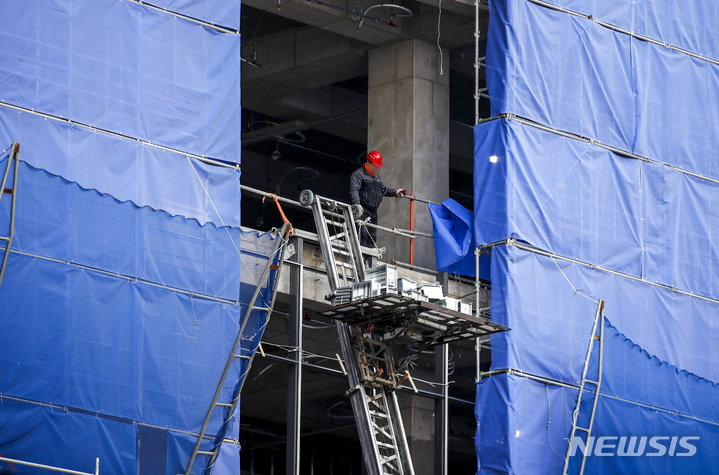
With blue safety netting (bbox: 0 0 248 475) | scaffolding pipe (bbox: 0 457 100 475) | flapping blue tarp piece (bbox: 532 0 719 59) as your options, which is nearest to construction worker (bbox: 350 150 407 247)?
blue safety netting (bbox: 0 0 248 475)

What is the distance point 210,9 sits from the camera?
1748 centimetres

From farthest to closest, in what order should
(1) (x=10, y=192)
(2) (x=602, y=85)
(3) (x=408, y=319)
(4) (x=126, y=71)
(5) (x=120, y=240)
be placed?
(2) (x=602, y=85) < (3) (x=408, y=319) < (4) (x=126, y=71) < (5) (x=120, y=240) < (1) (x=10, y=192)

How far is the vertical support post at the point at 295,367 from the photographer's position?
17.6 metres

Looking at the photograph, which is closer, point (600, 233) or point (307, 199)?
point (307, 199)

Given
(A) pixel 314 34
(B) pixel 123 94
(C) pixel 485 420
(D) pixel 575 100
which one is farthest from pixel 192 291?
(A) pixel 314 34

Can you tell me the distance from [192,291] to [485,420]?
509cm

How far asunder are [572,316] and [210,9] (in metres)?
7.08

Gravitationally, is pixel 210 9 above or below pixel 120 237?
above

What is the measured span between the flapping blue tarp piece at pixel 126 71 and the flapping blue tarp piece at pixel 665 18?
6306 millimetres

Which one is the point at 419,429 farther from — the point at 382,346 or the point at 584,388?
the point at 382,346

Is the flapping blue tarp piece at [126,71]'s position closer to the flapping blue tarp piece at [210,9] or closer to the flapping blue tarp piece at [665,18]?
the flapping blue tarp piece at [210,9]

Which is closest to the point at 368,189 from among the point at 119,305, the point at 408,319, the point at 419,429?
the point at 408,319

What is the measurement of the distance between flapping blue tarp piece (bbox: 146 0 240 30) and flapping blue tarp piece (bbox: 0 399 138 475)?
5.76m

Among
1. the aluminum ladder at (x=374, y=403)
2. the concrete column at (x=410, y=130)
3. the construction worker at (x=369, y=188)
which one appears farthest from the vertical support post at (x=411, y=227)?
the aluminum ladder at (x=374, y=403)
